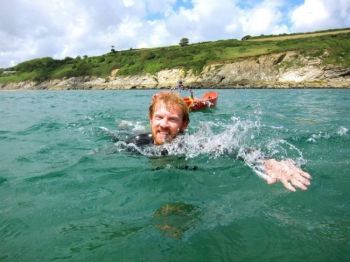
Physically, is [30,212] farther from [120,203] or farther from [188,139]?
[188,139]

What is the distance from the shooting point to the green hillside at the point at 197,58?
222 ft

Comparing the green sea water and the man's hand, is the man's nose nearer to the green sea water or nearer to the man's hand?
the green sea water

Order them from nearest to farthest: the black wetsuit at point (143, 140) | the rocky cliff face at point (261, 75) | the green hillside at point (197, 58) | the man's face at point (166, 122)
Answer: the man's face at point (166, 122)
the black wetsuit at point (143, 140)
the rocky cliff face at point (261, 75)
the green hillside at point (197, 58)

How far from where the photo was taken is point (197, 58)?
3337 inches

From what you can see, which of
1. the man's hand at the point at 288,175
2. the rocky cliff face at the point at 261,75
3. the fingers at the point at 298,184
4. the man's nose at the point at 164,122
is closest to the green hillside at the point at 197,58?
the rocky cliff face at the point at 261,75

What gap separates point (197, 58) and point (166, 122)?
261 feet

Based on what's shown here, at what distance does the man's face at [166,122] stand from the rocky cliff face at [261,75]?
2081 inches

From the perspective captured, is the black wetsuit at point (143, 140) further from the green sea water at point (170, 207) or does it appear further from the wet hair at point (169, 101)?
the wet hair at point (169, 101)

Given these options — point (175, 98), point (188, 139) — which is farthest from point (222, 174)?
point (175, 98)

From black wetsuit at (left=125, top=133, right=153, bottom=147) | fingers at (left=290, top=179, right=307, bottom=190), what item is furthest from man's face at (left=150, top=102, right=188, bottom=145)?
fingers at (left=290, top=179, right=307, bottom=190)

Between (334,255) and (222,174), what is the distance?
9.23 feet

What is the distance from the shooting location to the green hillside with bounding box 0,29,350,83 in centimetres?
6756

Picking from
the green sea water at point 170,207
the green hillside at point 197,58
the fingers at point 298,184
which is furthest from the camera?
the green hillside at point 197,58

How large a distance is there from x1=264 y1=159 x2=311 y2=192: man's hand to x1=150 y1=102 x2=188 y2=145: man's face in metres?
2.13
